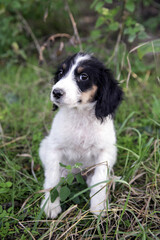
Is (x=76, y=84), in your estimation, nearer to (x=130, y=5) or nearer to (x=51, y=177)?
(x=51, y=177)

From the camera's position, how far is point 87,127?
3.05 meters

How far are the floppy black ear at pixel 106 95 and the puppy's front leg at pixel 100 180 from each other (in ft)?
1.62

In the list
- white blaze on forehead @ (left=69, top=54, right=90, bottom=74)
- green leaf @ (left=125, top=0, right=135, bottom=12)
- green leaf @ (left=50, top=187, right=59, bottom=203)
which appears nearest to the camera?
green leaf @ (left=50, top=187, right=59, bottom=203)

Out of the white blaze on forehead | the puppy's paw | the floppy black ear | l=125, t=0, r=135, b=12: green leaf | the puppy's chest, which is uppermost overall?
l=125, t=0, r=135, b=12: green leaf

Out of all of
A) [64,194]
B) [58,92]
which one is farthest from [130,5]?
[64,194]

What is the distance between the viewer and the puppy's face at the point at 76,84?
2.65 metres

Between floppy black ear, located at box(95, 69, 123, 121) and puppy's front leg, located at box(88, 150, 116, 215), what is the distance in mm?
494

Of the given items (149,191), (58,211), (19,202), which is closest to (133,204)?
(149,191)

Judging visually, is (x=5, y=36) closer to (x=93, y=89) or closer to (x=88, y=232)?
(x=93, y=89)

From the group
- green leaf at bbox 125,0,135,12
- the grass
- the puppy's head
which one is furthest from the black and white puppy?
green leaf at bbox 125,0,135,12

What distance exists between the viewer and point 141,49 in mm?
3844

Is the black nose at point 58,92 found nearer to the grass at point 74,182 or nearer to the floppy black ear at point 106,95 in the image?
the floppy black ear at point 106,95

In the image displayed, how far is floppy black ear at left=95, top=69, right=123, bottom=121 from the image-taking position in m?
2.96

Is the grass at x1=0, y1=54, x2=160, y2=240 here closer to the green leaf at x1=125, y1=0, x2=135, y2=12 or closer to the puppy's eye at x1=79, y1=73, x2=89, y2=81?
the puppy's eye at x1=79, y1=73, x2=89, y2=81
